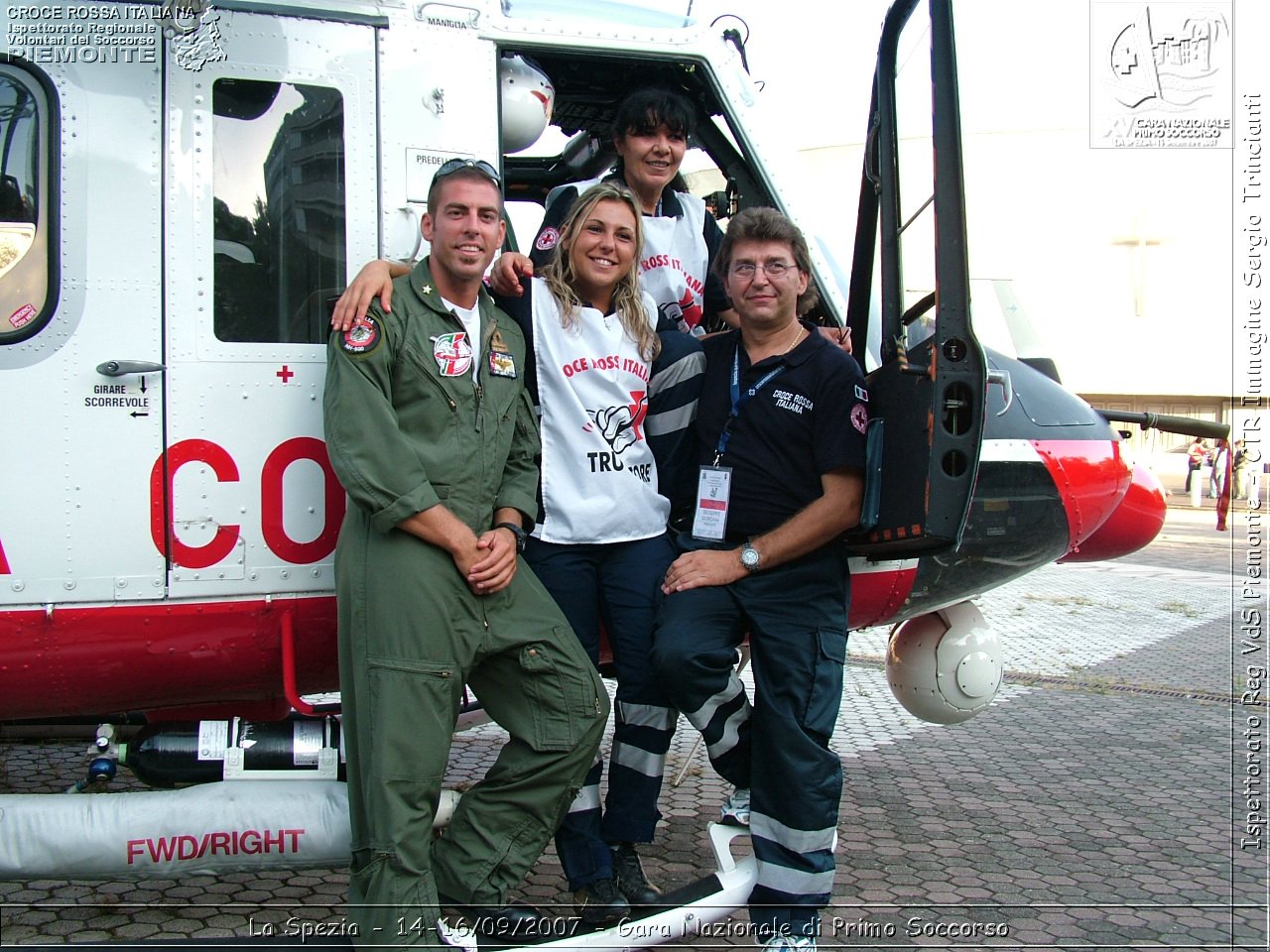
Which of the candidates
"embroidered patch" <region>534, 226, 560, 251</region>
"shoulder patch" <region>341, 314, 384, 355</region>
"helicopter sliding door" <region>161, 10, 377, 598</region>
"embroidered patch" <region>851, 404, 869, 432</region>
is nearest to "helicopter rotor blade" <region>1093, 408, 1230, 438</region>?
"embroidered patch" <region>851, 404, 869, 432</region>

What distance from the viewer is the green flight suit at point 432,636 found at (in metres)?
2.82

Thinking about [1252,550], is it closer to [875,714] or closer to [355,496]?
[875,714]

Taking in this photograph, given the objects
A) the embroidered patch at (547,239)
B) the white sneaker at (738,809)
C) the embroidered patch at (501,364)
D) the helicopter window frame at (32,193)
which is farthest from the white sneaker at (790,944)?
the helicopter window frame at (32,193)

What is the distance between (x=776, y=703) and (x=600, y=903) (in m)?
0.81

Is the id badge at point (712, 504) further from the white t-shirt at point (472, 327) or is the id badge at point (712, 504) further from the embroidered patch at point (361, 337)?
the embroidered patch at point (361, 337)

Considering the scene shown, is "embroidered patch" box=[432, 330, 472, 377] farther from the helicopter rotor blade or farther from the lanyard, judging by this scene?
A: the helicopter rotor blade

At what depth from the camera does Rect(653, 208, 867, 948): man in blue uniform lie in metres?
3.17

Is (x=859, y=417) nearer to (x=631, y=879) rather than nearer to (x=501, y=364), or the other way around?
(x=501, y=364)

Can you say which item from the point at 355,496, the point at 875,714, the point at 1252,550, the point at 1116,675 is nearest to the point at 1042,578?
the point at 1116,675

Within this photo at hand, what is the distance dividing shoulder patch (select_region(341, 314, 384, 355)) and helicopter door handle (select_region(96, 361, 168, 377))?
622 mm

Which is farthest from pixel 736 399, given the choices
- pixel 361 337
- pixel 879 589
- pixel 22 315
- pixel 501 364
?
pixel 22 315

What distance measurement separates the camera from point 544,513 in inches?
129

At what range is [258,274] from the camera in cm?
323

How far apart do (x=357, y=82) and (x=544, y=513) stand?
1.48m
